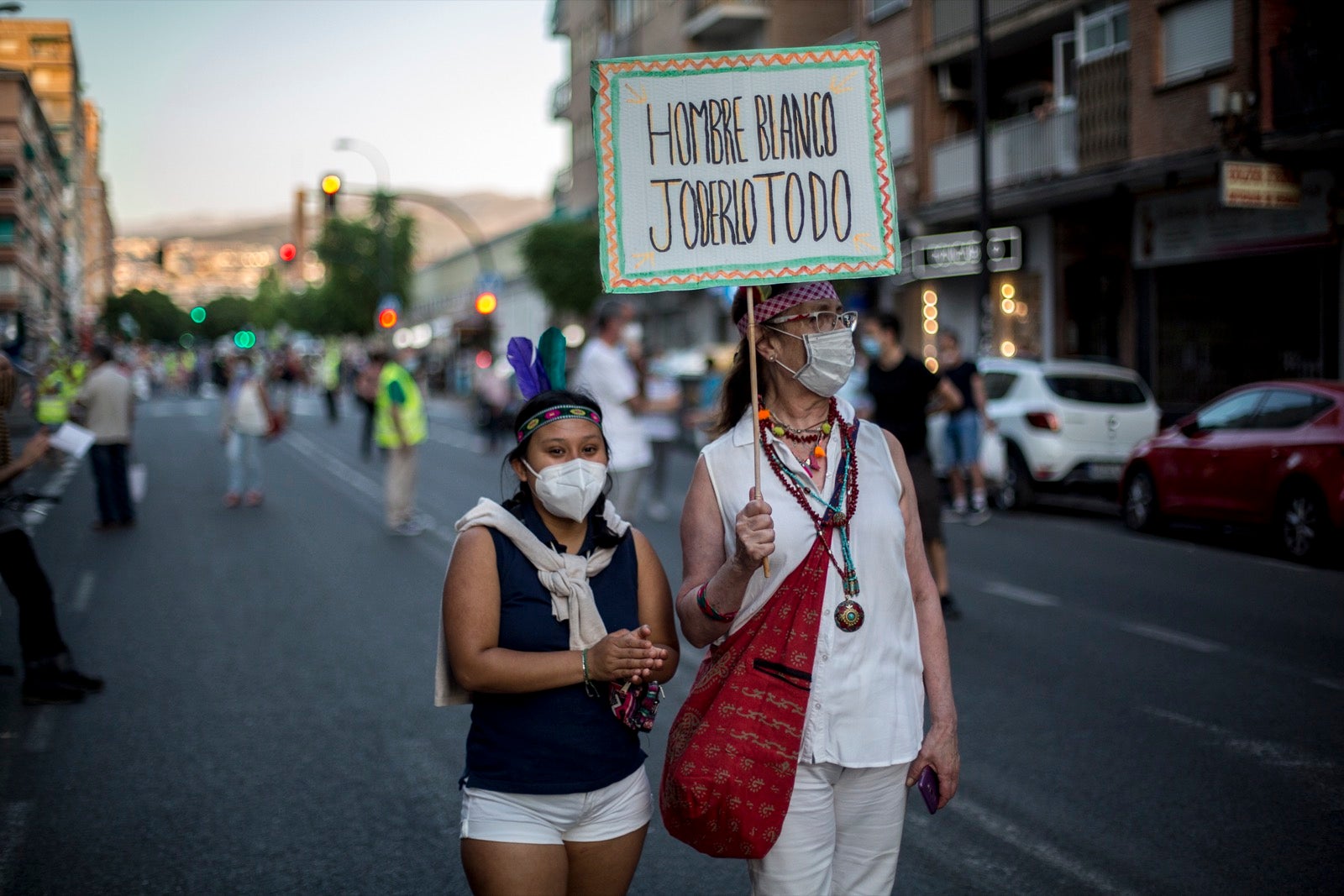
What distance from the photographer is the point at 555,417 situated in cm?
310

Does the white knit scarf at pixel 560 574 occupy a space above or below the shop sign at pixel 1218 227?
below

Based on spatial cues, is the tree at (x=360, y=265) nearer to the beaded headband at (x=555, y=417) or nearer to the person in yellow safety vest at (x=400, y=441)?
the person in yellow safety vest at (x=400, y=441)

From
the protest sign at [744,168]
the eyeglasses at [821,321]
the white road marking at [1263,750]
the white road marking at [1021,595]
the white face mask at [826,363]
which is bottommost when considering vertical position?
the white road marking at [1021,595]

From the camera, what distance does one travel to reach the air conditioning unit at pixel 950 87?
28.1 meters

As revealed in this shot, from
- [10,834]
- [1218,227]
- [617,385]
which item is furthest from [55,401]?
[1218,227]

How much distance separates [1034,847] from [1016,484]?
11975mm

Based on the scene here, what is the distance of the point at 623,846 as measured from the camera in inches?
120

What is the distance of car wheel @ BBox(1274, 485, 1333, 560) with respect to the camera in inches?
450

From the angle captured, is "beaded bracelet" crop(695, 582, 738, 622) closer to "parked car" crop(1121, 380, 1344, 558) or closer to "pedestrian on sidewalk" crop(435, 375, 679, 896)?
"pedestrian on sidewalk" crop(435, 375, 679, 896)

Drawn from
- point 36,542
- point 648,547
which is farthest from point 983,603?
point 36,542

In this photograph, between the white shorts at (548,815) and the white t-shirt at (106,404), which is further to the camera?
the white t-shirt at (106,404)

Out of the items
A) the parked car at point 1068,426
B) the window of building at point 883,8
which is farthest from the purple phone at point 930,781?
the window of building at point 883,8

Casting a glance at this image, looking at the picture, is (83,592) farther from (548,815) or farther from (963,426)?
(963,426)

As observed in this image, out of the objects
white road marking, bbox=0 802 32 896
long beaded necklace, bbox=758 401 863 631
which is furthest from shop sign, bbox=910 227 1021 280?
long beaded necklace, bbox=758 401 863 631
